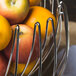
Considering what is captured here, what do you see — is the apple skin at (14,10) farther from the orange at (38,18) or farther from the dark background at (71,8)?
the dark background at (71,8)

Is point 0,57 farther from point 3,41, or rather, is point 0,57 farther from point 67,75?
point 67,75

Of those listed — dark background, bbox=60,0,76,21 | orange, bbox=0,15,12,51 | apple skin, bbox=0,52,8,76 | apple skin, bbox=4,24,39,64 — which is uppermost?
orange, bbox=0,15,12,51

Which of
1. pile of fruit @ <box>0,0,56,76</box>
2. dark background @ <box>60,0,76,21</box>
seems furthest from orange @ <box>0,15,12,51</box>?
dark background @ <box>60,0,76,21</box>

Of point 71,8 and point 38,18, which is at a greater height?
point 38,18

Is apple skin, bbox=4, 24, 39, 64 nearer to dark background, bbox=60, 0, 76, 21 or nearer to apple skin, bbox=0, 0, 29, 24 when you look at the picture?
apple skin, bbox=0, 0, 29, 24

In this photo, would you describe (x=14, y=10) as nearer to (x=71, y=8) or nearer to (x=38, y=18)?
(x=38, y=18)

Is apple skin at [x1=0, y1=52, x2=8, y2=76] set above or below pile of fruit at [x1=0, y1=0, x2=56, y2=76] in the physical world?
below

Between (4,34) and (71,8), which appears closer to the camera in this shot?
(4,34)

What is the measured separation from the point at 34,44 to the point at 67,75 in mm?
138

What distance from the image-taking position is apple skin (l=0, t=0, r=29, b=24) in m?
0.28

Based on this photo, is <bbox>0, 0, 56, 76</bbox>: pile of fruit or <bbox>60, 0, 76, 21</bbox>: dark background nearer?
<bbox>0, 0, 56, 76</bbox>: pile of fruit

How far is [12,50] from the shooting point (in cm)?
26

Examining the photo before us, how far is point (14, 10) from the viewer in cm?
29

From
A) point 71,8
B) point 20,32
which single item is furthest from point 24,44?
point 71,8
